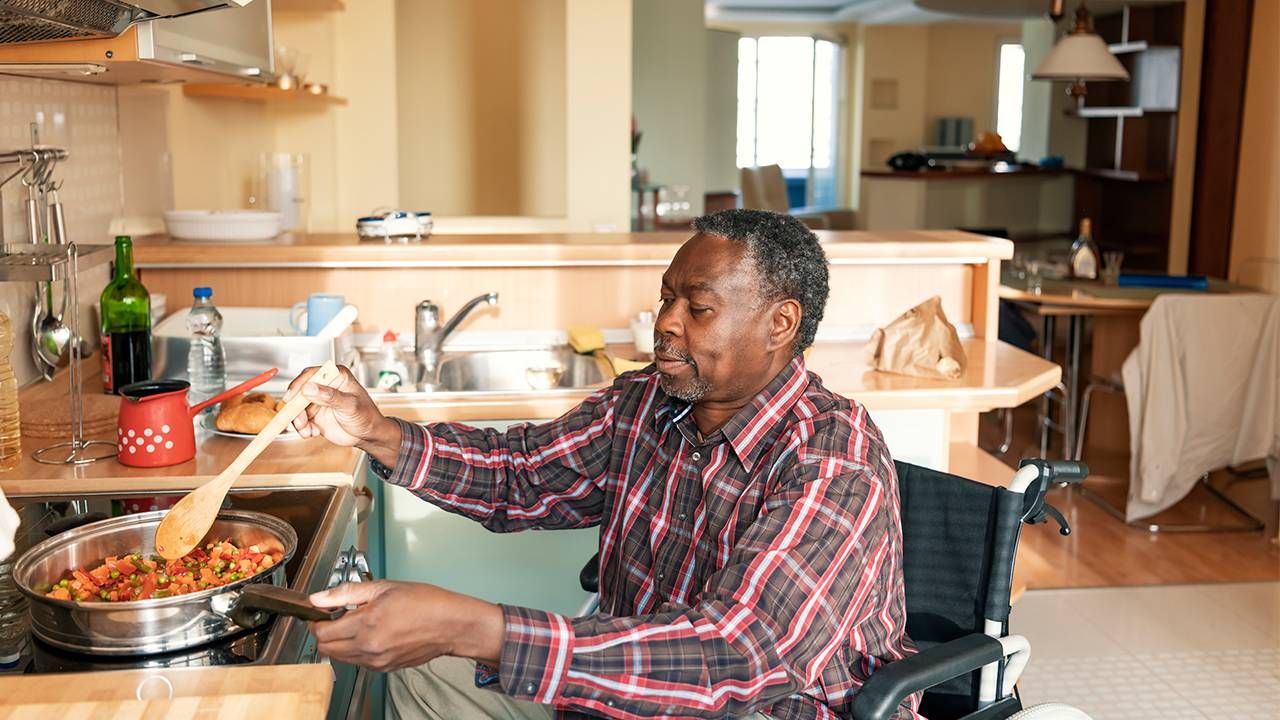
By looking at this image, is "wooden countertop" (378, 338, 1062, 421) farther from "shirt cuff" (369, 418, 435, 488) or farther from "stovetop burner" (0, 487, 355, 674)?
"shirt cuff" (369, 418, 435, 488)

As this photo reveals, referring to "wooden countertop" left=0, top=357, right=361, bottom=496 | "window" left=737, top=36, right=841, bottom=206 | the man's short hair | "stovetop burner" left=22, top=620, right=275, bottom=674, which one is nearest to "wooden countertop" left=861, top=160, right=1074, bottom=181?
"window" left=737, top=36, right=841, bottom=206

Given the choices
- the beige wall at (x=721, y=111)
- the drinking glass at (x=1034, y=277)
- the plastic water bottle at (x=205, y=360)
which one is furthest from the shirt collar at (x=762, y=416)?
the beige wall at (x=721, y=111)

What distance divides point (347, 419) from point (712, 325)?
20.8 inches

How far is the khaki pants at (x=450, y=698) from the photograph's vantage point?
1848 mm

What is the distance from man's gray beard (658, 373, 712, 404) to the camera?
1.62 m

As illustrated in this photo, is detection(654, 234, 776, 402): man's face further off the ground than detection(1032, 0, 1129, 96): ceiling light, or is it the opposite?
detection(1032, 0, 1129, 96): ceiling light

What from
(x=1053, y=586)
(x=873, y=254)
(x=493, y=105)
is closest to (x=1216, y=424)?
(x=1053, y=586)

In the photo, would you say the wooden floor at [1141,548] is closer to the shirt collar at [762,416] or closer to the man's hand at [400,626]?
the shirt collar at [762,416]

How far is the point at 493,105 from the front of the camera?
18.8ft

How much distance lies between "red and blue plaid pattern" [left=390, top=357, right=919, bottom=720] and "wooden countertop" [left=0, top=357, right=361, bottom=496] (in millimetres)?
302

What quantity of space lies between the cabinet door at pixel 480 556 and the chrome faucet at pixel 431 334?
14.9 inches

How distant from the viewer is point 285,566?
1.60 metres

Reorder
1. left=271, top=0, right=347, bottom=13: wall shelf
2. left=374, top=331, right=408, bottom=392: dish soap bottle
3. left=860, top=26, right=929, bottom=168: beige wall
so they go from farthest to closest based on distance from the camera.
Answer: left=860, top=26, right=929, bottom=168: beige wall, left=271, top=0, right=347, bottom=13: wall shelf, left=374, top=331, right=408, bottom=392: dish soap bottle

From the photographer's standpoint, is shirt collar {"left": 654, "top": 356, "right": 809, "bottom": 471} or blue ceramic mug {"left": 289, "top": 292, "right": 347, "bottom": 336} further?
blue ceramic mug {"left": 289, "top": 292, "right": 347, "bottom": 336}
